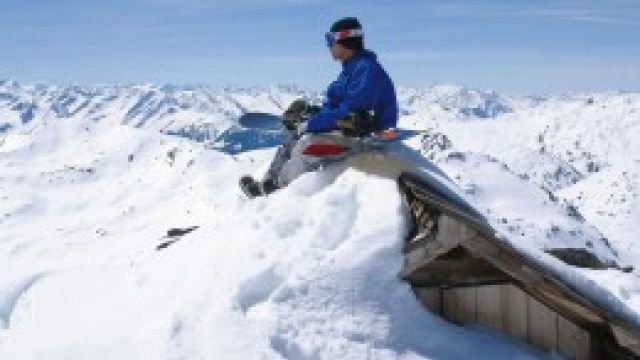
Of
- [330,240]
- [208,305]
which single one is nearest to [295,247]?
[330,240]

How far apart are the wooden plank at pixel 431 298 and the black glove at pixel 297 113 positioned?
14.8 feet

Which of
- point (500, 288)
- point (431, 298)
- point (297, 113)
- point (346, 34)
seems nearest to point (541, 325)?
point (500, 288)

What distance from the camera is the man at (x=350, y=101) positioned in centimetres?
1227

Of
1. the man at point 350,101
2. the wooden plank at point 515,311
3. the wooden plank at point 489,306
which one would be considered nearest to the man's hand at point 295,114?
the man at point 350,101

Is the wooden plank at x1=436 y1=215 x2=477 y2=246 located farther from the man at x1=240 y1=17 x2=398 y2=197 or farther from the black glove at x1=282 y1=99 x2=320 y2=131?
the black glove at x1=282 y1=99 x2=320 y2=131

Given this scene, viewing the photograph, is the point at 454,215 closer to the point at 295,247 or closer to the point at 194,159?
the point at 295,247

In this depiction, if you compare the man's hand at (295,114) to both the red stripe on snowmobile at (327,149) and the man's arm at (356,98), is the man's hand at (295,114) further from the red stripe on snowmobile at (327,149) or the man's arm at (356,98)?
the red stripe on snowmobile at (327,149)

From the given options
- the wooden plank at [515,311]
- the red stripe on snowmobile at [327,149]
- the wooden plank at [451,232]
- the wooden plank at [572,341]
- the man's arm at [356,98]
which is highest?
the man's arm at [356,98]

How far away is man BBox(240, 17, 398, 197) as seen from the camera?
1227 cm

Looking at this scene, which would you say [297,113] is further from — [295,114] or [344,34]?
[344,34]

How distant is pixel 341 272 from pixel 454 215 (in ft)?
4.87

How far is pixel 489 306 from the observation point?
404 inches

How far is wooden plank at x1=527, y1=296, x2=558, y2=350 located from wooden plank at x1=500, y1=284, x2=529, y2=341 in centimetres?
5

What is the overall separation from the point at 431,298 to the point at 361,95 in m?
3.47
